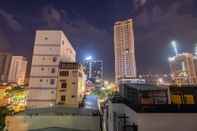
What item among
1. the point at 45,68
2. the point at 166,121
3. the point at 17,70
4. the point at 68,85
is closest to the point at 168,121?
the point at 166,121

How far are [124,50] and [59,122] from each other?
9961 centimetres

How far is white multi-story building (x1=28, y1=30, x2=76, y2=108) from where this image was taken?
41938 millimetres

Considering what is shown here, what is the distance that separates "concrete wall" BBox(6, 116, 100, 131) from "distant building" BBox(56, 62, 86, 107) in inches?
700

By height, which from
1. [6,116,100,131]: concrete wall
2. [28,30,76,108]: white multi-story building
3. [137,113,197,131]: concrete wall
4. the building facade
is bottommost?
[6,116,100,131]: concrete wall

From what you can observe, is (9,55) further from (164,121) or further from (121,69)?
(164,121)

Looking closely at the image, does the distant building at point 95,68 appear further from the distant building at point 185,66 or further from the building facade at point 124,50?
the distant building at point 185,66

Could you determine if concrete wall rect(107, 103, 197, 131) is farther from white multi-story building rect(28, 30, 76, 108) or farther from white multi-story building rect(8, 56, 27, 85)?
white multi-story building rect(8, 56, 27, 85)

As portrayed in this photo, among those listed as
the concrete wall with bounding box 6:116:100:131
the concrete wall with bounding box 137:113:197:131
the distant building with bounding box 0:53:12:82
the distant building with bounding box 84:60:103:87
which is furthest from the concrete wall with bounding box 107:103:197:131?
the distant building with bounding box 84:60:103:87

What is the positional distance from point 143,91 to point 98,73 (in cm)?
12006

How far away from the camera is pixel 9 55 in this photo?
104m

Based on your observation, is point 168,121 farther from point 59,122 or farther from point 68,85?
point 68,85

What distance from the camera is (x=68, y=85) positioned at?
140ft

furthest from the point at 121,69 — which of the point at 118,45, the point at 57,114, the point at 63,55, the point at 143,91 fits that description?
the point at 143,91

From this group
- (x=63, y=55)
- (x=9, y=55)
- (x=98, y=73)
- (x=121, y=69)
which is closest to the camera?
(x=63, y=55)
